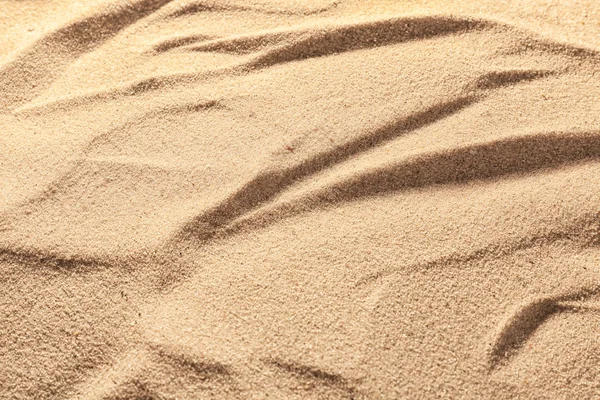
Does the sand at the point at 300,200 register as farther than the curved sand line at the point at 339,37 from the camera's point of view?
No

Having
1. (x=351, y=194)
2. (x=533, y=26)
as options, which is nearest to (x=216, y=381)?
(x=351, y=194)

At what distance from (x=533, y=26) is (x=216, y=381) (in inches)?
43.4

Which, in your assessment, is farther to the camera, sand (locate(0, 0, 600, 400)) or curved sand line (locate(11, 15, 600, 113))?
curved sand line (locate(11, 15, 600, 113))

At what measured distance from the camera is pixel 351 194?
4.39 feet

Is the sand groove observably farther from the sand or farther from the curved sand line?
the curved sand line

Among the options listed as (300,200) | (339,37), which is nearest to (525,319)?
(300,200)

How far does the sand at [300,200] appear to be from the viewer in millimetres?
1183

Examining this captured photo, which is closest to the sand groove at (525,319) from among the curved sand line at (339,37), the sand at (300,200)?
the sand at (300,200)

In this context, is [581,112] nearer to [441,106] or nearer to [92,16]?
[441,106]

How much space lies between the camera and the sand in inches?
46.6

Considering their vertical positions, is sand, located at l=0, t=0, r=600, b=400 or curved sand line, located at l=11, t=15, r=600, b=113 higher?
curved sand line, located at l=11, t=15, r=600, b=113

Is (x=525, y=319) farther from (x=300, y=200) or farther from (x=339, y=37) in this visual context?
(x=339, y=37)

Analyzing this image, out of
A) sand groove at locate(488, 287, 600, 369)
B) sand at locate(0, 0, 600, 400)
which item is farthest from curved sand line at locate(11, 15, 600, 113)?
sand groove at locate(488, 287, 600, 369)

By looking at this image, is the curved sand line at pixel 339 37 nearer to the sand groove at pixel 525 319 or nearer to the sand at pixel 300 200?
the sand at pixel 300 200
